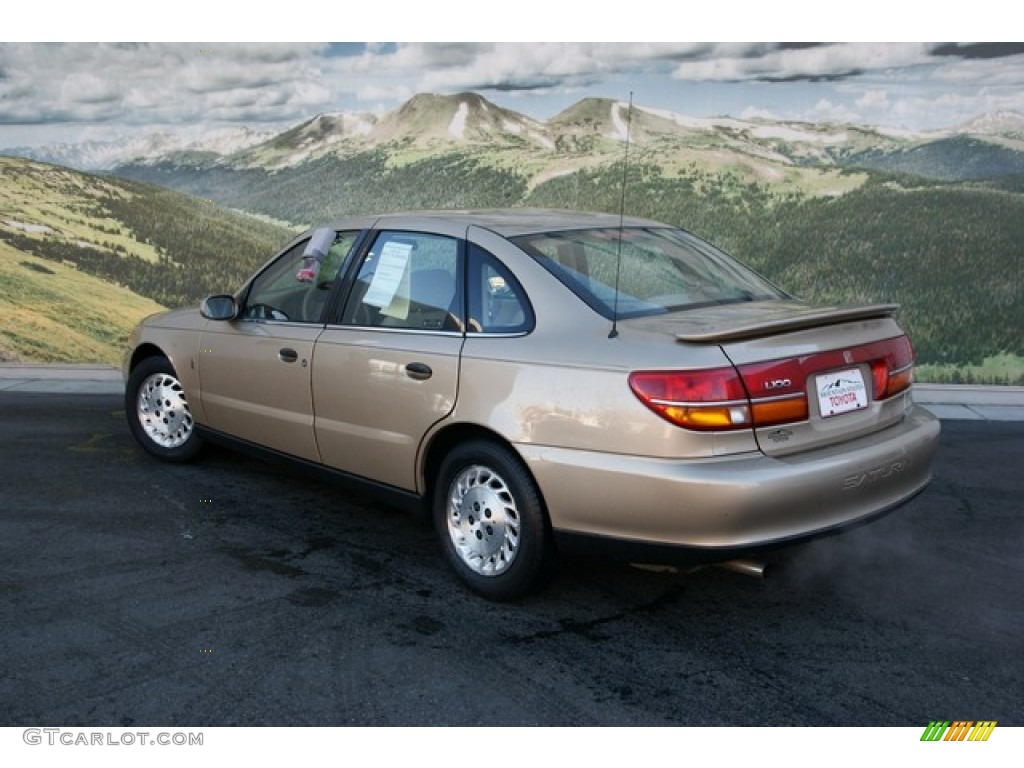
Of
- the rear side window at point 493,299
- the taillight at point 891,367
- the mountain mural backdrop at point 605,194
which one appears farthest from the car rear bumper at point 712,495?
the mountain mural backdrop at point 605,194

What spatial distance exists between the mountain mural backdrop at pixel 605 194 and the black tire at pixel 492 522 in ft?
21.3

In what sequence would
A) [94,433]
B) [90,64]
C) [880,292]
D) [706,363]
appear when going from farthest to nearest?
1. [90,64]
2. [880,292]
3. [94,433]
4. [706,363]

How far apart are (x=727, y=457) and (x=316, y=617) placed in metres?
1.69

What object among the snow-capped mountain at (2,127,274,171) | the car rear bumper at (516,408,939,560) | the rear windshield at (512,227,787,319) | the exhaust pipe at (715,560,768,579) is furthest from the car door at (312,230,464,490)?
the snow-capped mountain at (2,127,274,171)

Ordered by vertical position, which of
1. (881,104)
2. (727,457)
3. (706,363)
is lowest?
(727,457)

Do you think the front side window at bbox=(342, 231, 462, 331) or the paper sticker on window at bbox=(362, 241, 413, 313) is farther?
the paper sticker on window at bbox=(362, 241, 413, 313)

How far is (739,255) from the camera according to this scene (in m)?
10.2

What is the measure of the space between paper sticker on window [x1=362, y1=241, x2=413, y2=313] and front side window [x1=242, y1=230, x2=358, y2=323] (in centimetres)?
28

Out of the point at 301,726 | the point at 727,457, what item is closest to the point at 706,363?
the point at 727,457

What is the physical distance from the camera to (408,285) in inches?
185

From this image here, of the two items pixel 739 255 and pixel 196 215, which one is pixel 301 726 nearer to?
pixel 739 255

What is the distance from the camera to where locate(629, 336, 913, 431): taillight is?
3574mm

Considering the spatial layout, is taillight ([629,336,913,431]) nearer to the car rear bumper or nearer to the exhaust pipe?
the car rear bumper
